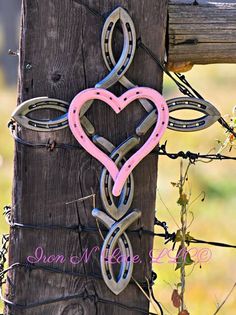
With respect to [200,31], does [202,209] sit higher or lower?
lower

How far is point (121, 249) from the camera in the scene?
7.53 ft

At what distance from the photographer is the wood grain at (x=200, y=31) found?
7.72ft

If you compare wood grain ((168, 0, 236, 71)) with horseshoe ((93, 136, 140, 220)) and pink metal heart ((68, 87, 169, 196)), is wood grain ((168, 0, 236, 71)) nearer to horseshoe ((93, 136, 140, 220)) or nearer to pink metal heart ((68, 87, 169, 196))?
pink metal heart ((68, 87, 169, 196))

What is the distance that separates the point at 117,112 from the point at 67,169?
0.67 feet

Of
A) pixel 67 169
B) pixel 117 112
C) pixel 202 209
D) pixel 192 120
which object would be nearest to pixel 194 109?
pixel 192 120

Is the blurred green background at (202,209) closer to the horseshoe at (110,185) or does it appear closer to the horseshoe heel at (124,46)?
the horseshoe at (110,185)

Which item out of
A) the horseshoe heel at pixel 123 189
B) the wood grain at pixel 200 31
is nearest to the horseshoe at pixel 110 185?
the horseshoe heel at pixel 123 189

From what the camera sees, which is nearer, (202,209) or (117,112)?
(117,112)

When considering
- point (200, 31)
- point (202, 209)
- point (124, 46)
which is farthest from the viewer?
point (202, 209)

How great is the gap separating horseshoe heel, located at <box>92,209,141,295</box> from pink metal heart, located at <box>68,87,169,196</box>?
78 mm

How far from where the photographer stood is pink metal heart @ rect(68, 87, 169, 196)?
2219mm

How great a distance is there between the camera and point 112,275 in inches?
90.3

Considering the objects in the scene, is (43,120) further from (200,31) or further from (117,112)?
(200,31)

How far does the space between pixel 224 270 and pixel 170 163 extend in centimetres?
314
